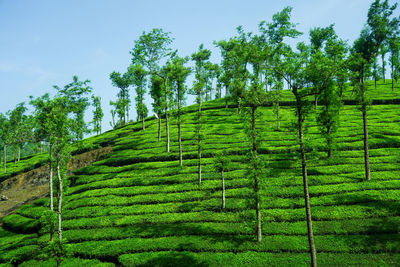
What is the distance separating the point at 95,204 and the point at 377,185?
3809cm

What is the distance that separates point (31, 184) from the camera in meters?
49.0

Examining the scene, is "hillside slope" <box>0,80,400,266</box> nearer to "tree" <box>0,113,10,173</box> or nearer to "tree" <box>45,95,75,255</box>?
"tree" <box>45,95,75,255</box>

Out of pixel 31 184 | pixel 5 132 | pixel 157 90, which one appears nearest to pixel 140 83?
pixel 157 90

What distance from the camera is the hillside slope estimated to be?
19438 mm

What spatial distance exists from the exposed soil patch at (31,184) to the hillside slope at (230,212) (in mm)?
7603

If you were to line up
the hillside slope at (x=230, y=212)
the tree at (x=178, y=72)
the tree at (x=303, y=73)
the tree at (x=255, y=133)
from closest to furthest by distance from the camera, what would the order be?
the tree at (x=303, y=73) → the hillside slope at (x=230, y=212) → the tree at (x=255, y=133) → the tree at (x=178, y=72)

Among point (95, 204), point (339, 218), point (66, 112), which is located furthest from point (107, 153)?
point (339, 218)

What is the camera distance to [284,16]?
168ft

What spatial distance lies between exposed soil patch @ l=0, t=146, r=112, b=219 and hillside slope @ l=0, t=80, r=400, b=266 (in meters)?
A: 7.60

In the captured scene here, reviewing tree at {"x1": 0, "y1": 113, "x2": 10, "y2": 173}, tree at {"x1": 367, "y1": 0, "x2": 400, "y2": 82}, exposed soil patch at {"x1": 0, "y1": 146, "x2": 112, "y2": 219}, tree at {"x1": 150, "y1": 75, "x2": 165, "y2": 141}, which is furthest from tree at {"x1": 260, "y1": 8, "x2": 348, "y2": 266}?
tree at {"x1": 0, "y1": 113, "x2": 10, "y2": 173}

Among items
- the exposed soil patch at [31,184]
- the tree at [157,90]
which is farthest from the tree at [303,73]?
the exposed soil patch at [31,184]

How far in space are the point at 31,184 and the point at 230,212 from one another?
1911 inches

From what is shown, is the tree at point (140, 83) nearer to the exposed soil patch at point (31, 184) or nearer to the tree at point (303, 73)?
the exposed soil patch at point (31, 184)

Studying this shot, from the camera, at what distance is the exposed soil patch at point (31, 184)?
42.0 meters
